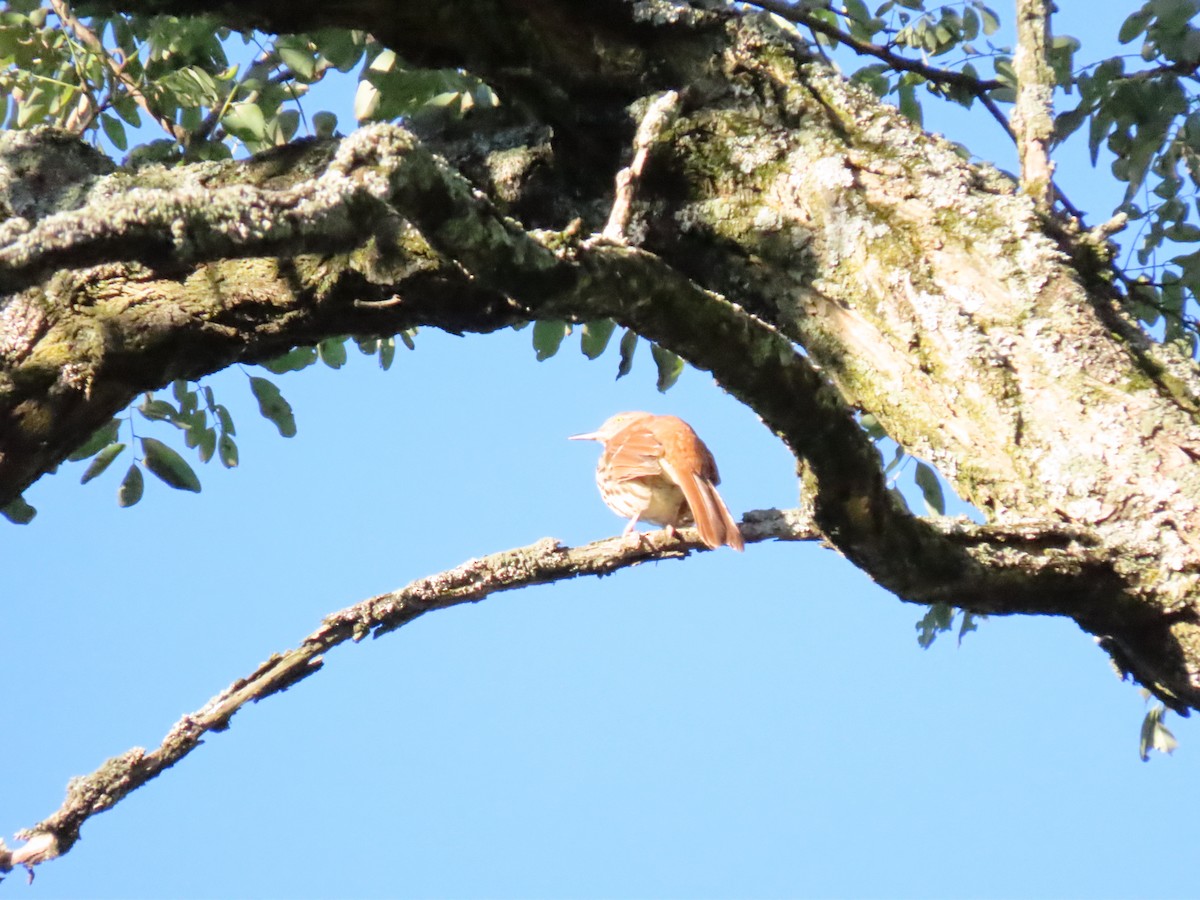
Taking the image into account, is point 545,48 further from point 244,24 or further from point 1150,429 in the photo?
point 1150,429

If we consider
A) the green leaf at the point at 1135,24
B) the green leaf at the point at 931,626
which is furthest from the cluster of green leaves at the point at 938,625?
the green leaf at the point at 1135,24

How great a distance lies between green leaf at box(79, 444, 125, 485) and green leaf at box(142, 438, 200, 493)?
0.10m

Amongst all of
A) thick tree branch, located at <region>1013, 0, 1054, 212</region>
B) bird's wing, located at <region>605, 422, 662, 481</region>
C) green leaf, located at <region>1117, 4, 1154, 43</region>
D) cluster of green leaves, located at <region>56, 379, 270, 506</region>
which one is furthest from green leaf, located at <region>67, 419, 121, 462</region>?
green leaf, located at <region>1117, 4, 1154, 43</region>

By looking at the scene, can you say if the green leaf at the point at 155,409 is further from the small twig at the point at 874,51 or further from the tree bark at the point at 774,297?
the small twig at the point at 874,51

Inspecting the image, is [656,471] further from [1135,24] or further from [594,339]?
[1135,24]

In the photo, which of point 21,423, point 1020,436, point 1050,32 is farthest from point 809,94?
point 21,423

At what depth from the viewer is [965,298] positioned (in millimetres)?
2730

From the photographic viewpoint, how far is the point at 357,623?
109 inches

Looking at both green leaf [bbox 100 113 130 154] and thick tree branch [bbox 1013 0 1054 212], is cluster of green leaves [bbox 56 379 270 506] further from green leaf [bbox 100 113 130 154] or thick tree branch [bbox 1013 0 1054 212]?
thick tree branch [bbox 1013 0 1054 212]

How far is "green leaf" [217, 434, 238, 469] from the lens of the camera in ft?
16.4

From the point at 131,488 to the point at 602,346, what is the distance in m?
1.84

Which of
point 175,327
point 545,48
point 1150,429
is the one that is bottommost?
point 1150,429

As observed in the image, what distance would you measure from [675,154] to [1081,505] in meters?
1.24

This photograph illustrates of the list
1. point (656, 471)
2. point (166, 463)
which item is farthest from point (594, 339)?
point (166, 463)
